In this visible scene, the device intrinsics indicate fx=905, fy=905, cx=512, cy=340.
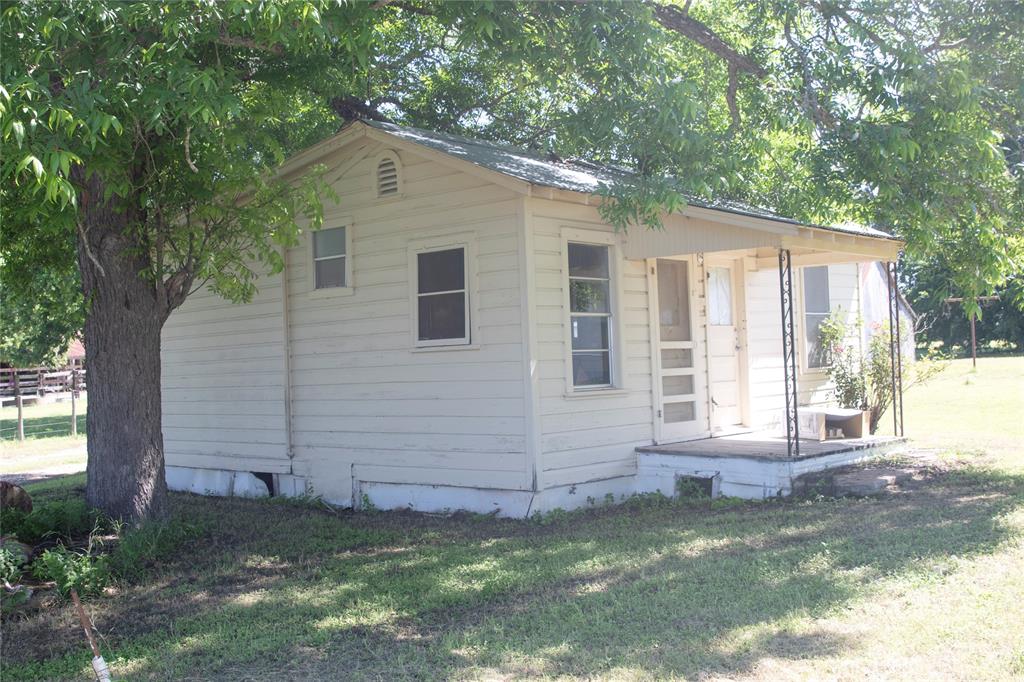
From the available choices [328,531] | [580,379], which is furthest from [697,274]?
[328,531]

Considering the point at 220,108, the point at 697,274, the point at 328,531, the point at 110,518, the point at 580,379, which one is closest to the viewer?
the point at 220,108

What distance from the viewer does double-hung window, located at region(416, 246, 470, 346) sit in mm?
9125

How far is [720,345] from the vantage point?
10766 millimetres

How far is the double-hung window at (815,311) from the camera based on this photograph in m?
12.4

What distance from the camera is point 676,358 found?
10.1 m

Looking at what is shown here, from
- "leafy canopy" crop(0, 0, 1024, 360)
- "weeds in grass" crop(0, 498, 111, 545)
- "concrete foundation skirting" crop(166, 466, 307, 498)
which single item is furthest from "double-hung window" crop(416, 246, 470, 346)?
"weeds in grass" crop(0, 498, 111, 545)

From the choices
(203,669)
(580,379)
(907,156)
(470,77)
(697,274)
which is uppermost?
(470,77)

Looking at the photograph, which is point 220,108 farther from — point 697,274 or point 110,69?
point 697,274

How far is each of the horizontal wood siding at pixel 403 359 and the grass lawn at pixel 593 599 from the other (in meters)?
0.83

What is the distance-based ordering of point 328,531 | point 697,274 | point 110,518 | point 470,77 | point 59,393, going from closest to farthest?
point 110,518 → point 328,531 → point 697,274 → point 470,77 → point 59,393

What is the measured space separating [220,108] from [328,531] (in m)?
4.15

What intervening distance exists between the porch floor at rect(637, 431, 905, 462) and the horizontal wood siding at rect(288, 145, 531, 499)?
1.76 meters

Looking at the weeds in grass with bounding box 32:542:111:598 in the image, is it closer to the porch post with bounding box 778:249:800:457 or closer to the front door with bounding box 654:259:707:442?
the front door with bounding box 654:259:707:442

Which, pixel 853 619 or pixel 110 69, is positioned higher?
pixel 110 69
